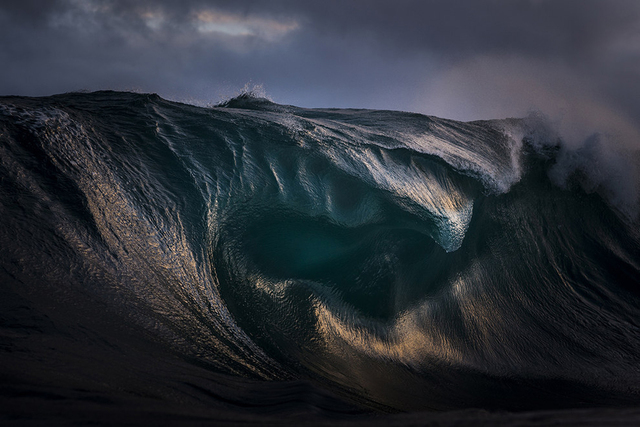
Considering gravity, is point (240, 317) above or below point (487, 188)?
below

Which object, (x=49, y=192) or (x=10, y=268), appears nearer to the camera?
(x=10, y=268)

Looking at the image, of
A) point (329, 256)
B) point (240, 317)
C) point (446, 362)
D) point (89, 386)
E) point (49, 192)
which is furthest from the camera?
point (329, 256)

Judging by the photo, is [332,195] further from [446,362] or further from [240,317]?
[446,362]

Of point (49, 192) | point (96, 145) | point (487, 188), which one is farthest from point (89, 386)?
point (487, 188)

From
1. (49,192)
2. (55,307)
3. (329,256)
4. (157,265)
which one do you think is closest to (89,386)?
(55,307)

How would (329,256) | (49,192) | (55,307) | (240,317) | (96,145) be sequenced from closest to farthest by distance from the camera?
(55,307) < (49,192) < (240,317) < (96,145) < (329,256)

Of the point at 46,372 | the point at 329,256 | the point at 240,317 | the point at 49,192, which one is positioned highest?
the point at 329,256

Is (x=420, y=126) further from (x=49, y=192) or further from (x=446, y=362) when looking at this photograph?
(x=49, y=192)
